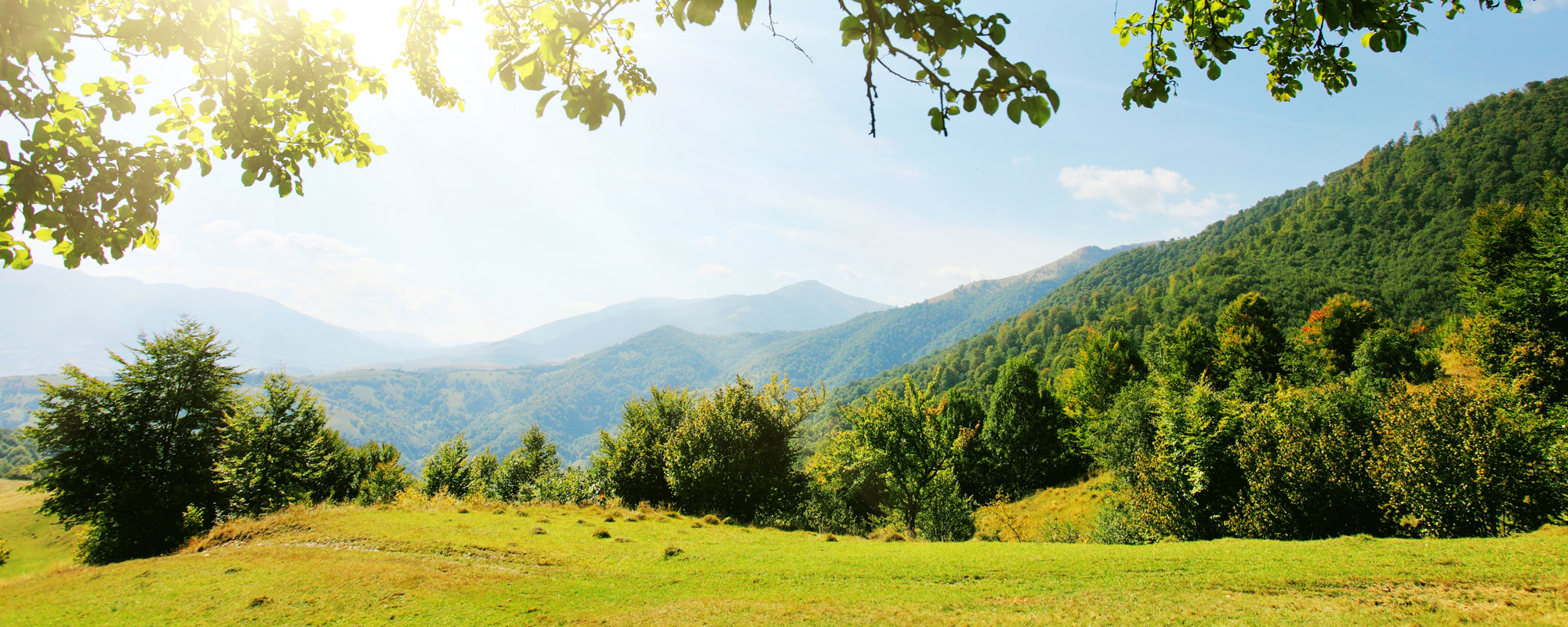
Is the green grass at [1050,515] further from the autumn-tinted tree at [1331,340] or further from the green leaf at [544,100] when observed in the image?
the green leaf at [544,100]

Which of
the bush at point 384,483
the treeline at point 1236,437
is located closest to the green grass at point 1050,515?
the treeline at point 1236,437

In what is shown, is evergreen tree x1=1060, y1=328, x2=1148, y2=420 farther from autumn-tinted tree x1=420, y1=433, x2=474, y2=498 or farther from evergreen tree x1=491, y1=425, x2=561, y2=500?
autumn-tinted tree x1=420, y1=433, x2=474, y2=498

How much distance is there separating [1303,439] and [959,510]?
12507 millimetres

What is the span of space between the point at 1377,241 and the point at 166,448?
13866cm

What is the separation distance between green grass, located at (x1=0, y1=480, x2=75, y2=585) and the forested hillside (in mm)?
103589

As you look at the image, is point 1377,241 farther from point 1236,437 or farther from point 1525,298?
point 1236,437

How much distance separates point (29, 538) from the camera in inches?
1887

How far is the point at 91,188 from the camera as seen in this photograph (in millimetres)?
3590

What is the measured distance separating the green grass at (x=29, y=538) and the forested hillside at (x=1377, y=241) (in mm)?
103589

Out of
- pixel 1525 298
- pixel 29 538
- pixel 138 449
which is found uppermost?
pixel 1525 298

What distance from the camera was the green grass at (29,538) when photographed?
39.9m

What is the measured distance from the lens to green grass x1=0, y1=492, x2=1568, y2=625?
343 inches

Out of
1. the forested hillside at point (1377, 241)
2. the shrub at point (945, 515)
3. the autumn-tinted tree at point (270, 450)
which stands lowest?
the shrub at point (945, 515)

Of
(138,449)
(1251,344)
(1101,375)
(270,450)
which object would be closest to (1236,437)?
(1101,375)
